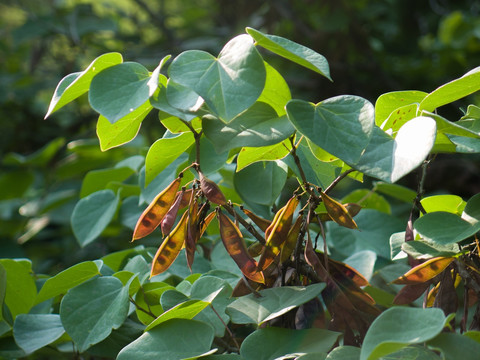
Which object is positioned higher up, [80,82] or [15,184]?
[80,82]

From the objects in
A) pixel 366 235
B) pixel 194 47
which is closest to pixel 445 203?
pixel 366 235

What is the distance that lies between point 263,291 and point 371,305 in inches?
2.7

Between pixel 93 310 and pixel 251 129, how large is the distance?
0.60 feet

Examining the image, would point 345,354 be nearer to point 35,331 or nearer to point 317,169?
point 317,169

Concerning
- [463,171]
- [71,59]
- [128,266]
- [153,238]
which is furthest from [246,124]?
[71,59]

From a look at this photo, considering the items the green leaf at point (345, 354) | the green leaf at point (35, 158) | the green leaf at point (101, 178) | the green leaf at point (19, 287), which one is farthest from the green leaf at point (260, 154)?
the green leaf at point (35, 158)

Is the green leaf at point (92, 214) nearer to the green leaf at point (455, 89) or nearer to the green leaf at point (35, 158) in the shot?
the green leaf at point (455, 89)

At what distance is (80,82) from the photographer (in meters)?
0.33

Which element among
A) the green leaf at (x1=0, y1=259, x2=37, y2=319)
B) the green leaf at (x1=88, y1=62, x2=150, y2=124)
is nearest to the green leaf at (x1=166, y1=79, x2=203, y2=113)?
the green leaf at (x1=88, y1=62, x2=150, y2=124)

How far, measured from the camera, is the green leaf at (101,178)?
0.68 metres

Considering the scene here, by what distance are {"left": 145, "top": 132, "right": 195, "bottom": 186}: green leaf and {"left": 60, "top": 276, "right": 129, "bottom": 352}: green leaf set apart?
9 cm

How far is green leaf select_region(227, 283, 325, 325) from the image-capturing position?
1.03ft

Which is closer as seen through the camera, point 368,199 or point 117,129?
point 117,129

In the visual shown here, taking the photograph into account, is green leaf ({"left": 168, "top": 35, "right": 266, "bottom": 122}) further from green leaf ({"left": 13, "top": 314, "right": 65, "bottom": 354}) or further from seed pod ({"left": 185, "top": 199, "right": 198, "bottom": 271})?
green leaf ({"left": 13, "top": 314, "right": 65, "bottom": 354})
